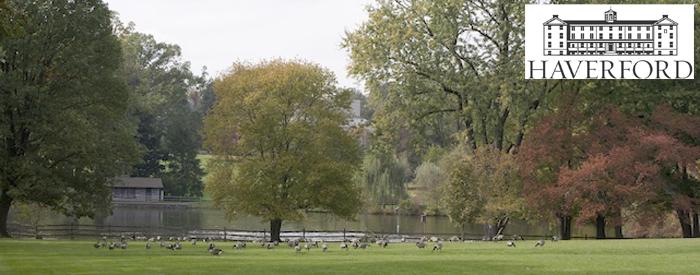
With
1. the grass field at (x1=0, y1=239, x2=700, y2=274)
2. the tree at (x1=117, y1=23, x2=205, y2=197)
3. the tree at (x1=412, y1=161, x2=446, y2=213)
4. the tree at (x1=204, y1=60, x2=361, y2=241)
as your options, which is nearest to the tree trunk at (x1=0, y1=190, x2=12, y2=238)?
the grass field at (x1=0, y1=239, x2=700, y2=274)

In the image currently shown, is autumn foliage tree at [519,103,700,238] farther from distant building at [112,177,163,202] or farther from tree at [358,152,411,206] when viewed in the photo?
distant building at [112,177,163,202]

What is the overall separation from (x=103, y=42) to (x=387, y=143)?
15.6 m

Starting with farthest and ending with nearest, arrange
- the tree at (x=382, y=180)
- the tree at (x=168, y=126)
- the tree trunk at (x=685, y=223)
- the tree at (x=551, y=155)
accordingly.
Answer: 1. the tree at (x=168, y=126)
2. the tree at (x=382, y=180)
3. the tree trunk at (x=685, y=223)
4. the tree at (x=551, y=155)

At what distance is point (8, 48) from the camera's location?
3741 cm

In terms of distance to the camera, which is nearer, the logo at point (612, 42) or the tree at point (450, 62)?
the logo at point (612, 42)

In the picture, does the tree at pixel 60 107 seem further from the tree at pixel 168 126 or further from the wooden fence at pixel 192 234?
the tree at pixel 168 126

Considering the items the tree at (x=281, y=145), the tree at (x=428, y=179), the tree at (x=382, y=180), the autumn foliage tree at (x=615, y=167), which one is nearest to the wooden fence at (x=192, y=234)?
the tree at (x=281, y=145)

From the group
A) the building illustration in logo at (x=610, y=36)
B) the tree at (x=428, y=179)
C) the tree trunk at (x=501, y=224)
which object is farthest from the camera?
the tree at (x=428, y=179)

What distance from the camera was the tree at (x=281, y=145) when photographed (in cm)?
4475

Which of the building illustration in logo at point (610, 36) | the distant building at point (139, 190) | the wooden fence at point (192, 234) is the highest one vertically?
the building illustration in logo at point (610, 36)

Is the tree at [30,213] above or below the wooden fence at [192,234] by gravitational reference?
above

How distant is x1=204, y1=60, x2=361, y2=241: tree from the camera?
44.8 m

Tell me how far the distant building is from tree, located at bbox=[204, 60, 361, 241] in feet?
173

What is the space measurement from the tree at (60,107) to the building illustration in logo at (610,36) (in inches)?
746
